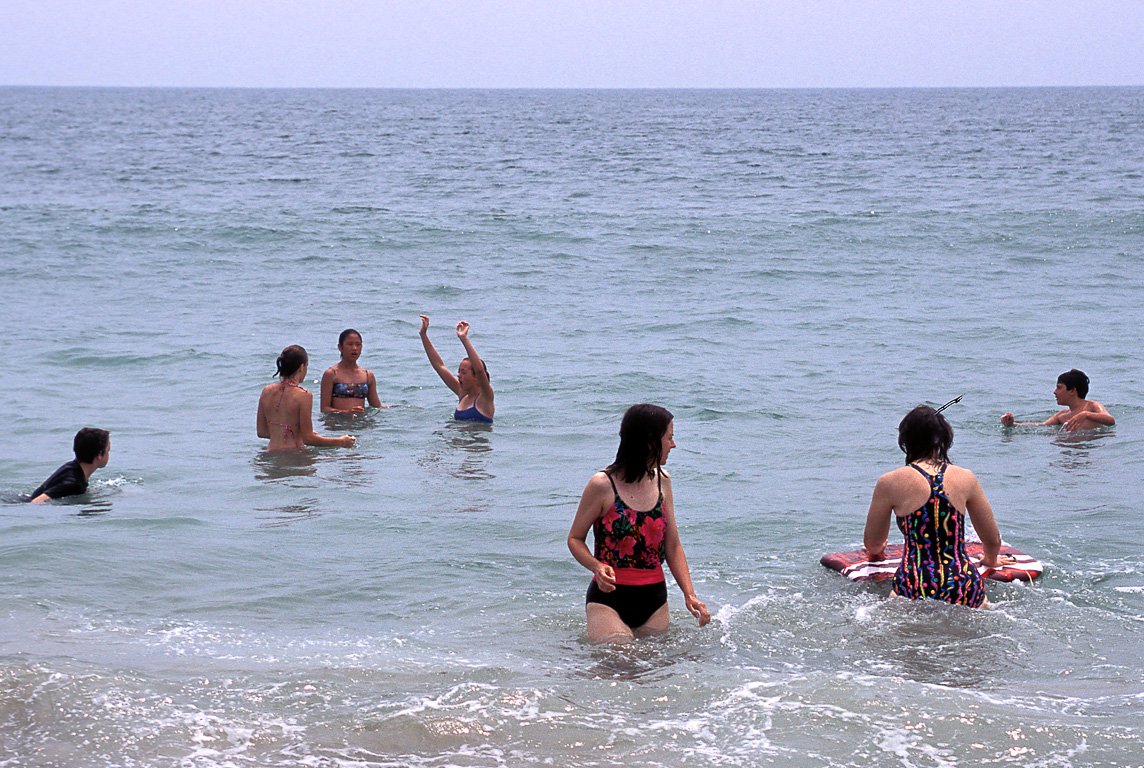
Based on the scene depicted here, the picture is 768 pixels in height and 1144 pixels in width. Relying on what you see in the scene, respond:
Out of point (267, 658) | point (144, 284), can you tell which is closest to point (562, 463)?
point (267, 658)

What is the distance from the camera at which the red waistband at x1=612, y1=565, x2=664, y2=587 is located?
522 centimetres

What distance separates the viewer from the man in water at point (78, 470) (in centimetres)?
815

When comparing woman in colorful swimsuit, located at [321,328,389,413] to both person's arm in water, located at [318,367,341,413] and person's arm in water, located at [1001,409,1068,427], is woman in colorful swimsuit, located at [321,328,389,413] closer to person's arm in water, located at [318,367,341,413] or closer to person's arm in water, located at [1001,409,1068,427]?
person's arm in water, located at [318,367,341,413]

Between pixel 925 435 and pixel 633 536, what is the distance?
1513 mm

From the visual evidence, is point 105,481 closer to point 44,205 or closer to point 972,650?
point 972,650

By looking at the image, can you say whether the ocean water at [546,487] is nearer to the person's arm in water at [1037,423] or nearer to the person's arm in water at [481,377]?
the person's arm in water at [1037,423]

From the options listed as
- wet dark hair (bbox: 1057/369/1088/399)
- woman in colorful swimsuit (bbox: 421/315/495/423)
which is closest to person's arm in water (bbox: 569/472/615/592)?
woman in colorful swimsuit (bbox: 421/315/495/423)

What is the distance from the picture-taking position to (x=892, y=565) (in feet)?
21.0

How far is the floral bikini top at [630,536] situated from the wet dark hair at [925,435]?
4.15 ft

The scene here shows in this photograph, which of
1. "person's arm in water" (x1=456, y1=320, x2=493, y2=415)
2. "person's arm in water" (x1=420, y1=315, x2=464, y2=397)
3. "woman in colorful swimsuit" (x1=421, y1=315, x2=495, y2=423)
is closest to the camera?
"person's arm in water" (x1=456, y1=320, x2=493, y2=415)

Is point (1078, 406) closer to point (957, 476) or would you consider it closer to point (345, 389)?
point (957, 476)

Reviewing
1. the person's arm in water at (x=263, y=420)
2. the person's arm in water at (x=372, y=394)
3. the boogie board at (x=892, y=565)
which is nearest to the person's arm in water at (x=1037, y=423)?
the boogie board at (x=892, y=565)

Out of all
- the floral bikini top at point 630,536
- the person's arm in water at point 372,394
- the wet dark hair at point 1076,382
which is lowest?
the floral bikini top at point 630,536

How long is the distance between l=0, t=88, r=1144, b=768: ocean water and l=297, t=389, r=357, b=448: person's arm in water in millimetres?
217
